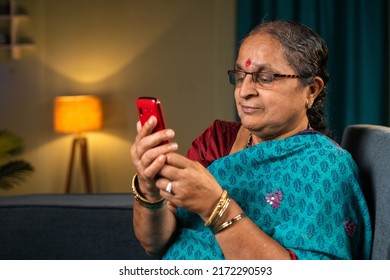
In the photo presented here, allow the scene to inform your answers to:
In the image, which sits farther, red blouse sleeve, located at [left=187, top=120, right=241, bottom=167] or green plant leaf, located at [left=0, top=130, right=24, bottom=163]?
green plant leaf, located at [left=0, top=130, right=24, bottom=163]

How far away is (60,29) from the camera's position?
498 centimetres

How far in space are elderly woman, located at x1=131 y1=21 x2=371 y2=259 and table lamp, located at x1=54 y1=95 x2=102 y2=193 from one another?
131 inches

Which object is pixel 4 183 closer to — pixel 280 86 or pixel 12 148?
pixel 12 148

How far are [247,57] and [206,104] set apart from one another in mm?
3547

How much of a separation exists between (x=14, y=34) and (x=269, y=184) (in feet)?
13.8

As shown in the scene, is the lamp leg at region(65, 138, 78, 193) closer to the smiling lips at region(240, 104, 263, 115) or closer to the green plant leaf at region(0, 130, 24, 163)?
the green plant leaf at region(0, 130, 24, 163)

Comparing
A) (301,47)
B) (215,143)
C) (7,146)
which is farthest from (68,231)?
(7,146)

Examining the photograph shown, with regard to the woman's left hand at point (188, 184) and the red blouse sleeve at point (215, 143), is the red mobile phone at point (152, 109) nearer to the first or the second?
the woman's left hand at point (188, 184)

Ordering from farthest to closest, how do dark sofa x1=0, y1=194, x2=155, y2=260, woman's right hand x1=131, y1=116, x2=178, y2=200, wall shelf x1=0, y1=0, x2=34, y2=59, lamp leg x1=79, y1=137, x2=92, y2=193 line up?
wall shelf x1=0, y1=0, x2=34, y2=59, lamp leg x1=79, y1=137, x2=92, y2=193, dark sofa x1=0, y1=194, x2=155, y2=260, woman's right hand x1=131, y1=116, x2=178, y2=200

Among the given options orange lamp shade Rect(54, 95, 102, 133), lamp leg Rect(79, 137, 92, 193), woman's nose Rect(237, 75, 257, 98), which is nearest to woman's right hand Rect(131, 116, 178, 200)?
woman's nose Rect(237, 75, 257, 98)

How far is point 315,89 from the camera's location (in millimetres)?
1314

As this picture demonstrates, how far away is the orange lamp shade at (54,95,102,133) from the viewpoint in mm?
4543

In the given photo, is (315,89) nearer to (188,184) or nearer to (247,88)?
(247,88)
